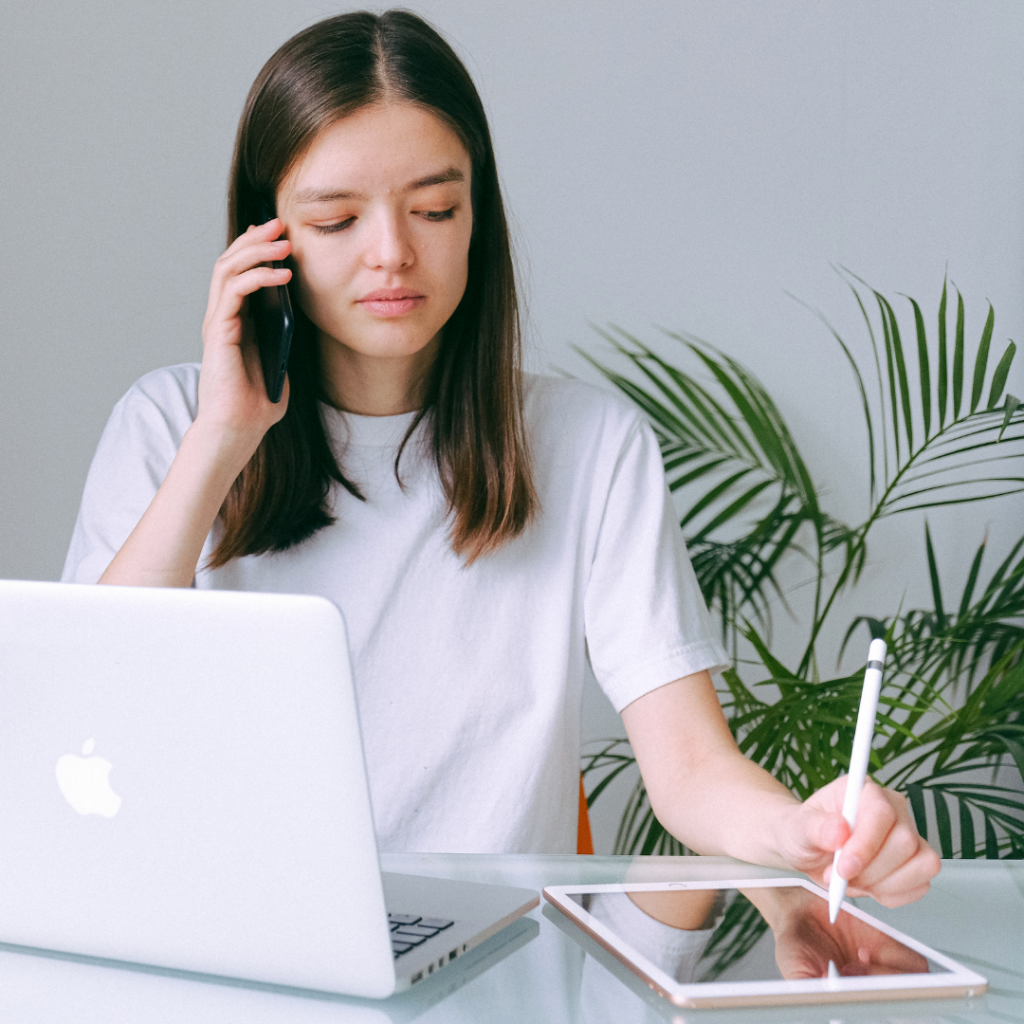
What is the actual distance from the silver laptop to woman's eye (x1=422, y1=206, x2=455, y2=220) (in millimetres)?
734

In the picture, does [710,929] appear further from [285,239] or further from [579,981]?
[285,239]

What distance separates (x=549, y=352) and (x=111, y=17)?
41.7 inches

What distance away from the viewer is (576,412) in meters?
1.43

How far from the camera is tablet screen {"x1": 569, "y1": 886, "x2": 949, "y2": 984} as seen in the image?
0.65 meters

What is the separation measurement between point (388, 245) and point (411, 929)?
2.33ft

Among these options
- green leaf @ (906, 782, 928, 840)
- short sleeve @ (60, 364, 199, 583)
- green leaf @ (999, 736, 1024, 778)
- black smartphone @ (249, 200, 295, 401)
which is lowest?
green leaf @ (906, 782, 928, 840)

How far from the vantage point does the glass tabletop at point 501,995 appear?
60 cm

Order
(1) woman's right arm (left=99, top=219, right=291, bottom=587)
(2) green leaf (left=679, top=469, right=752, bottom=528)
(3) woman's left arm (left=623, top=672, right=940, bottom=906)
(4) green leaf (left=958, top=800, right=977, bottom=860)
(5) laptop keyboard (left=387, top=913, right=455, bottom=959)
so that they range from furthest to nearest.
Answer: (2) green leaf (left=679, top=469, right=752, bottom=528), (4) green leaf (left=958, top=800, right=977, bottom=860), (1) woman's right arm (left=99, top=219, right=291, bottom=587), (3) woman's left arm (left=623, top=672, right=940, bottom=906), (5) laptop keyboard (left=387, top=913, right=455, bottom=959)

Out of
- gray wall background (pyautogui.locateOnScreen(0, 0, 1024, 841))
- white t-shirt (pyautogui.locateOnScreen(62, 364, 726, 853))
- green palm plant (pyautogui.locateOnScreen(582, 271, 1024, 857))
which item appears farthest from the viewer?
gray wall background (pyautogui.locateOnScreen(0, 0, 1024, 841))

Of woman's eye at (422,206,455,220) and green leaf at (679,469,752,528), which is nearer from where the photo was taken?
woman's eye at (422,206,455,220)

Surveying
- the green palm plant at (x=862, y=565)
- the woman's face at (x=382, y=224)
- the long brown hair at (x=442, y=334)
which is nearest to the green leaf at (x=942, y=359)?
the green palm plant at (x=862, y=565)

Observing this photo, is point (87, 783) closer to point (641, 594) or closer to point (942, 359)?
point (641, 594)

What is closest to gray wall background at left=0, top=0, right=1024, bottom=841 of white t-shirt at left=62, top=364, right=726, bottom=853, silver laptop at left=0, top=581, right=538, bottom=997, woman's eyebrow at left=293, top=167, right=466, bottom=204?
white t-shirt at left=62, top=364, right=726, bottom=853

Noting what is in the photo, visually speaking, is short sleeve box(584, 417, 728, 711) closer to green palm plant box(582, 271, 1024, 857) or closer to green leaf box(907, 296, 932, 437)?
green palm plant box(582, 271, 1024, 857)
